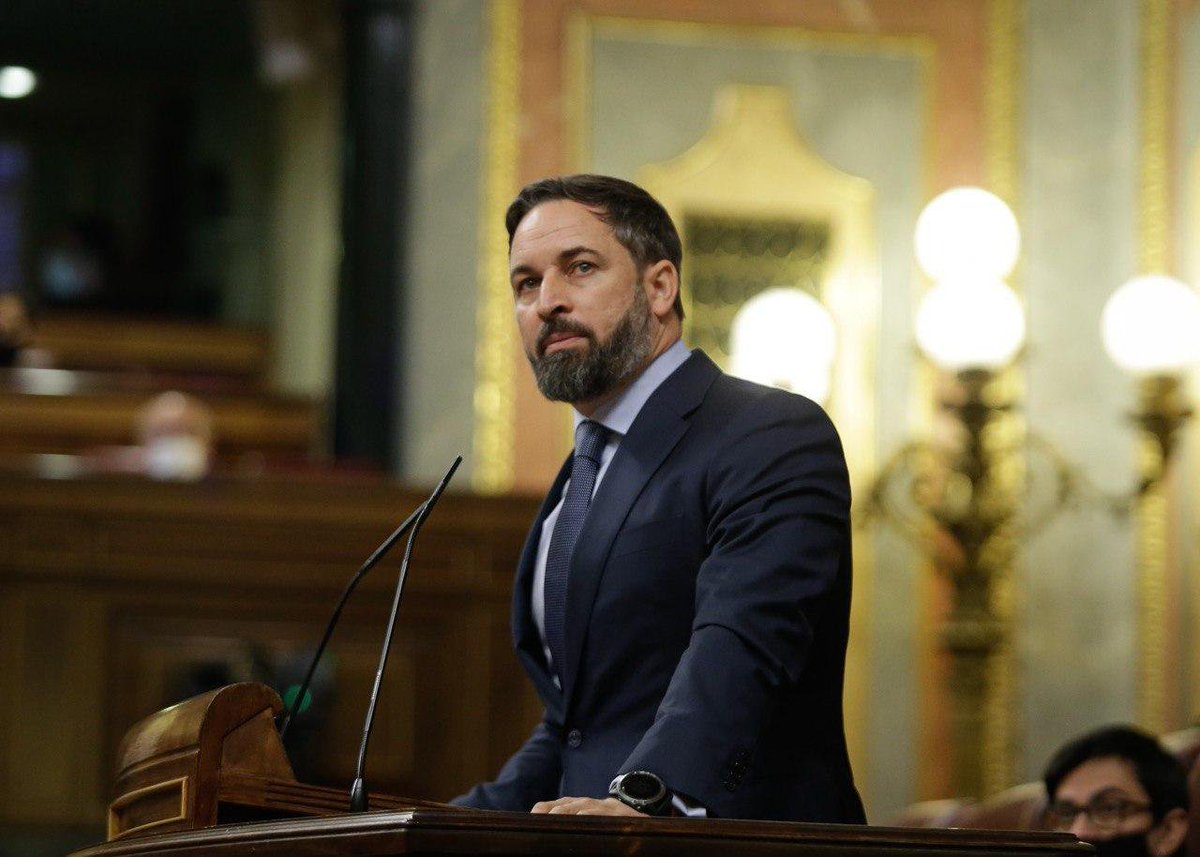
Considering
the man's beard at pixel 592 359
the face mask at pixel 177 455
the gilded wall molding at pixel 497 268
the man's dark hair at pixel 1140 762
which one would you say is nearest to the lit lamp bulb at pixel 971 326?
the gilded wall molding at pixel 497 268

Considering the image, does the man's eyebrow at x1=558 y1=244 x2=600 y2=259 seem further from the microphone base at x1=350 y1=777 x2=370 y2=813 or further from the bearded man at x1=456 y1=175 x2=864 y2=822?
the microphone base at x1=350 y1=777 x2=370 y2=813

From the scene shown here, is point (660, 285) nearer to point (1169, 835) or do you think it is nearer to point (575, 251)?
point (575, 251)

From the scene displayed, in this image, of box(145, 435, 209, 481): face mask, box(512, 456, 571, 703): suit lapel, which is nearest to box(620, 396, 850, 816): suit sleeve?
box(512, 456, 571, 703): suit lapel

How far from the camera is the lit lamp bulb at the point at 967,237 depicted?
6.62 meters

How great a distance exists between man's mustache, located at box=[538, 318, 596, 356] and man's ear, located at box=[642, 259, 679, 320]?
10 cm

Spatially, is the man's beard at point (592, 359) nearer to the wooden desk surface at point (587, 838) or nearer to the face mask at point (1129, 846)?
the wooden desk surface at point (587, 838)

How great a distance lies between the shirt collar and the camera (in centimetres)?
254

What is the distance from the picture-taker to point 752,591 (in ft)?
7.20

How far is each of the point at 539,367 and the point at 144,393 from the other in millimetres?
7208

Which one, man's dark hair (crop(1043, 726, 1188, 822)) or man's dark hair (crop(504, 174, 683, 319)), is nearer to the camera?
man's dark hair (crop(504, 174, 683, 319))

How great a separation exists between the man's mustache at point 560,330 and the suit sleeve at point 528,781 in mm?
503

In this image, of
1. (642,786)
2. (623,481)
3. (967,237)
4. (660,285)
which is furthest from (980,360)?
(642,786)

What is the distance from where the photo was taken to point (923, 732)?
7902 mm

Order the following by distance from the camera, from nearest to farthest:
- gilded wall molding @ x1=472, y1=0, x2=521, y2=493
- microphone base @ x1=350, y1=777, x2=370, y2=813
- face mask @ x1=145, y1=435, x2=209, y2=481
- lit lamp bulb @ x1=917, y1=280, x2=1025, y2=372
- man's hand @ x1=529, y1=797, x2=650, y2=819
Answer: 1. man's hand @ x1=529, y1=797, x2=650, y2=819
2. microphone base @ x1=350, y1=777, x2=370, y2=813
3. lit lamp bulb @ x1=917, y1=280, x2=1025, y2=372
4. face mask @ x1=145, y1=435, x2=209, y2=481
5. gilded wall molding @ x1=472, y1=0, x2=521, y2=493
